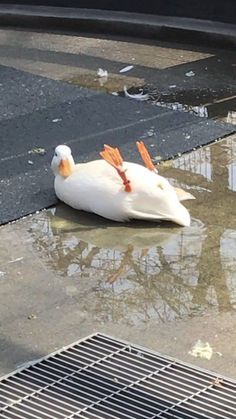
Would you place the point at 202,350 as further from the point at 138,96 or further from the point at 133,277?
the point at 138,96

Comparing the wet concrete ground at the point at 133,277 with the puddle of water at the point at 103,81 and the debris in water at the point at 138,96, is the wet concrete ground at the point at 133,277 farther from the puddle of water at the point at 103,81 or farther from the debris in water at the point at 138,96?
the puddle of water at the point at 103,81

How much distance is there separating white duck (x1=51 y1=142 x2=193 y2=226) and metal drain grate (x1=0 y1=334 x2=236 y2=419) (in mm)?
1133

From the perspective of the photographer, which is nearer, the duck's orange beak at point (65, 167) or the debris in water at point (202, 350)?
the debris in water at point (202, 350)

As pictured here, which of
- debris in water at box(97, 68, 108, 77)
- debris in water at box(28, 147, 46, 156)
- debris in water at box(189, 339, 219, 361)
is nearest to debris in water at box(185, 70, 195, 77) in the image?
debris in water at box(97, 68, 108, 77)

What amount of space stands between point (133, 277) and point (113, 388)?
0.91 meters

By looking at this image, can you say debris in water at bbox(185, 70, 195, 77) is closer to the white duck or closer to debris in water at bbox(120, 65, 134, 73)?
debris in water at bbox(120, 65, 134, 73)

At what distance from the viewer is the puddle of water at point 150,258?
12.9ft

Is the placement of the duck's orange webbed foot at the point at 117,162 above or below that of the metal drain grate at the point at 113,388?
above

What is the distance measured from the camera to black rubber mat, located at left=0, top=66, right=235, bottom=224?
5.28 m

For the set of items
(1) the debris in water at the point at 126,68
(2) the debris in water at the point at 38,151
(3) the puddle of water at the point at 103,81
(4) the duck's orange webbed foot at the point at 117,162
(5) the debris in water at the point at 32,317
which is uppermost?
(4) the duck's orange webbed foot at the point at 117,162

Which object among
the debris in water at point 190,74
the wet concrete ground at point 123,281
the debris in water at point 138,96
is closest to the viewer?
the wet concrete ground at point 123,281

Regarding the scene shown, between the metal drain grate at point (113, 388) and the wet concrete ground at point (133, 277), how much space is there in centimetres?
9

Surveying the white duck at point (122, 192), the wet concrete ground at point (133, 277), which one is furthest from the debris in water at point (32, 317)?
the white duck at point (122, 192)

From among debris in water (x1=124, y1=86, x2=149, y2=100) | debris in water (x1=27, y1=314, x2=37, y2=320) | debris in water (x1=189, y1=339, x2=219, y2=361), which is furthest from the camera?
debris in water (x1=124, y1=86, x2=149, y2=100)
